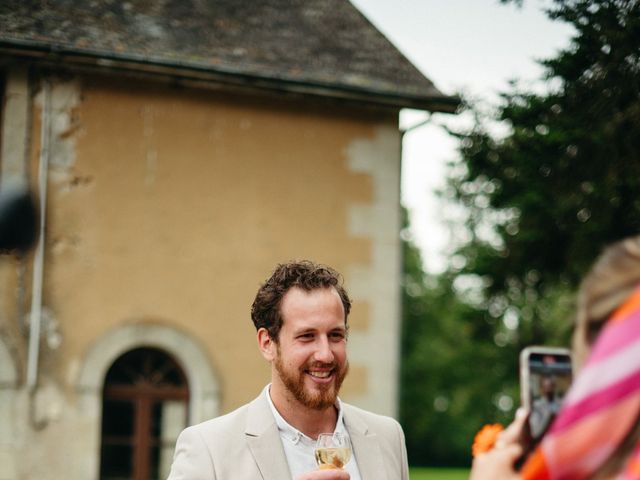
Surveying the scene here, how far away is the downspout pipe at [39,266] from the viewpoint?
9.80 metres

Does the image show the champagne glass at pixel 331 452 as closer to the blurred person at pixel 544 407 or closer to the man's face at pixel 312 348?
the man's face at pixel 312 348

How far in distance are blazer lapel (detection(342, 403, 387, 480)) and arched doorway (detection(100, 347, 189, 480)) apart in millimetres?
6774

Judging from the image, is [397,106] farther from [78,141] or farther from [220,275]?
[78,141]

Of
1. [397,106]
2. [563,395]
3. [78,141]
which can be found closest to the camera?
[563,395]

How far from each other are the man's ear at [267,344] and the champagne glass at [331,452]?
1.93 ft

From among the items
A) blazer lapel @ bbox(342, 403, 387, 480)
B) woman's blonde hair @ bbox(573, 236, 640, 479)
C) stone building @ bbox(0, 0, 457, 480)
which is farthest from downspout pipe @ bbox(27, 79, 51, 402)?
woman's blonde hair @ bbox(573, 236, 640, 479)

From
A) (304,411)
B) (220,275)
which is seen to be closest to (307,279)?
(304,411)

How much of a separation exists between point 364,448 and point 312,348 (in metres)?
0.48

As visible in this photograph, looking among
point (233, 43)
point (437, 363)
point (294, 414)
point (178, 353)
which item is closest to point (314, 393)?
point (294, 414)

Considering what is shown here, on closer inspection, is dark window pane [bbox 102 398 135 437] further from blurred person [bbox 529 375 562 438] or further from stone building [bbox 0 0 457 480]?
blurred person [bbox 529 375 562 438]

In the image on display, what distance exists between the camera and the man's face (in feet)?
12.2

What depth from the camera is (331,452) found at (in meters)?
3.34

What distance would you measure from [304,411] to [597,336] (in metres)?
1.98

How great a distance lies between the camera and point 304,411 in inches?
149
